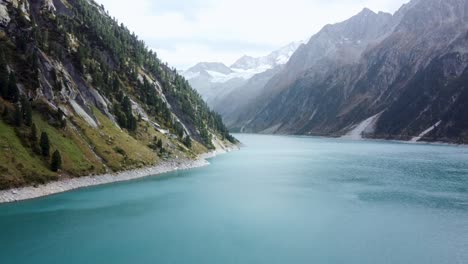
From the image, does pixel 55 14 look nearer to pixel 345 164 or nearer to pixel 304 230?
pixel 345 164

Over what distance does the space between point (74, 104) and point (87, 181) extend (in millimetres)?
24263

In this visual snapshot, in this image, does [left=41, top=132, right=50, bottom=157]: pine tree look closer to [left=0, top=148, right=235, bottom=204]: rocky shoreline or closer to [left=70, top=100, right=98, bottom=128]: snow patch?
[left=0, top=148, right=235, bottom=204]: rocky shoreline

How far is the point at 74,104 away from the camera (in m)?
89.8

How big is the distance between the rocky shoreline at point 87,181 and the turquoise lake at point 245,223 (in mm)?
1296

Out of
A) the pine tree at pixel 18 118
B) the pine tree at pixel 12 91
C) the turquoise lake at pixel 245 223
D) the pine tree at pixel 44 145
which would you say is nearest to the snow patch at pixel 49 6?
the pine tree at pixel 12 91

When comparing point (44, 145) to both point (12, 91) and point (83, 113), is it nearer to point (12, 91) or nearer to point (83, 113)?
point (12, 91)

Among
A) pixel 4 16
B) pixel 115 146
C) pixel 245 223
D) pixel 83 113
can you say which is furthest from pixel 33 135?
pixel 4 16

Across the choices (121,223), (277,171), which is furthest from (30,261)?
(277,171)

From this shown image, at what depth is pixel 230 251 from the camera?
41.3 meters

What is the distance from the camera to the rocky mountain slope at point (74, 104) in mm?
66750

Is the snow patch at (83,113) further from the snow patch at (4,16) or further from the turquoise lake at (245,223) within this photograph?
the snow patch at (4,16)

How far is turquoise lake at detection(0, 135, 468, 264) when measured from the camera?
40.2 metres

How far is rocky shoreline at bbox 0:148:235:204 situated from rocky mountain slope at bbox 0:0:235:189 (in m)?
1.12

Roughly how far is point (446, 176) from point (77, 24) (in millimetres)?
108740
